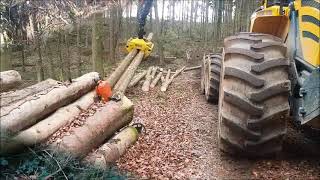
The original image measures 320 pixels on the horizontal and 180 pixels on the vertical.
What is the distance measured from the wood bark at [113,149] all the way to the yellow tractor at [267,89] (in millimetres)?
1540

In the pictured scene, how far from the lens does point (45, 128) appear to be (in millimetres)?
5164

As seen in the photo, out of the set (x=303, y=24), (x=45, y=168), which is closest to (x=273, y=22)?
(x=303, y=24)

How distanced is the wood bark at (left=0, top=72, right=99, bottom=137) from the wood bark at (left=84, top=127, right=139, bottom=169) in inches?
33.7

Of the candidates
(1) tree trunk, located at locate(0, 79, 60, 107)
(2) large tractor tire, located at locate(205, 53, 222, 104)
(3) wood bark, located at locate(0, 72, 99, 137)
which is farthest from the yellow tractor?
→ (2) large tractor tire, located at locate(205, 53, 222, 104)

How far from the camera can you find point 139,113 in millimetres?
8984

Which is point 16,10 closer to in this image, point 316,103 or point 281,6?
point 281,6

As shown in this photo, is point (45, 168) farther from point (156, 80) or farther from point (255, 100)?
point (156, 80)

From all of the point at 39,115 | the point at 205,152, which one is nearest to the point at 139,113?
the point at 205,152

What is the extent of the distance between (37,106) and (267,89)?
291 centimetres

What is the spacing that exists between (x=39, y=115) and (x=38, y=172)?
39.1 inches

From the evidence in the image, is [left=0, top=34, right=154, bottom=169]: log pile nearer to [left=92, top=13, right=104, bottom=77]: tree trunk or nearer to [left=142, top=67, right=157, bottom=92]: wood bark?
[left=142, top=67, right=157, bottom=92]: wood bark

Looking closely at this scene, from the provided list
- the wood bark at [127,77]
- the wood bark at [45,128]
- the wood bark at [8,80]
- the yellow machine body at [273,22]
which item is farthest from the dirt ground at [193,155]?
the wood bark at [8,80]

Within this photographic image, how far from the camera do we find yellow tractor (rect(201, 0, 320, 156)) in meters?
4.96

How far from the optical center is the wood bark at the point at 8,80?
5969 millimetres
